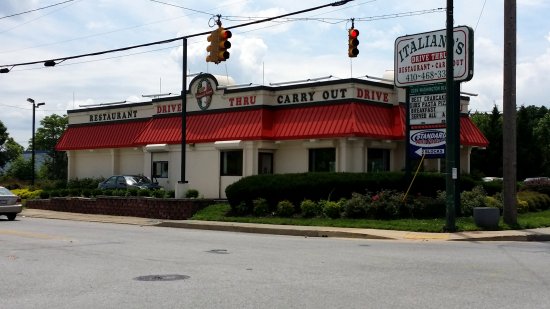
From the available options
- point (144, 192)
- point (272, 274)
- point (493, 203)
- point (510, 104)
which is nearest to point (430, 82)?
point (510, 104)

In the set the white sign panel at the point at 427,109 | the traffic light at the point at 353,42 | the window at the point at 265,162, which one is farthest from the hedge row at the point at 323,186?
the traffic light at the point at 353,42

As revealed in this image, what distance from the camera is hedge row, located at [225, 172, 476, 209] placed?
78.5 feet

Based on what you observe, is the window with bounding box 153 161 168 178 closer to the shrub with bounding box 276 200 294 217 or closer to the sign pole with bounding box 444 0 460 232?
the shrub with bounding box 276 200 294 217

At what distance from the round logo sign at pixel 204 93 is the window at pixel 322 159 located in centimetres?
686

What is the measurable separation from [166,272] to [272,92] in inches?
849

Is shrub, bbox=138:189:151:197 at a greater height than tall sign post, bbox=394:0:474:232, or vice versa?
tall sign post, bbox=394:0:474:232

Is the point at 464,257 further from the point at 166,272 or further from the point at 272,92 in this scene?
the point at 272,92

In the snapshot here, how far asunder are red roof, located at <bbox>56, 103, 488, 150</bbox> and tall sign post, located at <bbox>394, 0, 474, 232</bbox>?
417cm

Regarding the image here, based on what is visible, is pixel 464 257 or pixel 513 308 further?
pixel 464 257

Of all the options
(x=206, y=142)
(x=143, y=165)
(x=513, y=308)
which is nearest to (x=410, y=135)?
(x=206, y=142)

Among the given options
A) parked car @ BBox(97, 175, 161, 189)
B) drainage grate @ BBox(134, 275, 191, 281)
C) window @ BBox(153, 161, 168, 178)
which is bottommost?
drainage grate @ BBox(134, 275, 191, 281)

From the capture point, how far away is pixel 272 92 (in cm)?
3191

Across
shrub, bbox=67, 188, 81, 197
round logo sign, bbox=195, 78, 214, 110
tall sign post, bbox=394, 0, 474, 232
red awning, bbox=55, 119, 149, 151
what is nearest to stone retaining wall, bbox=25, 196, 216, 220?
shrub, bbox=67, 188, 81, 197

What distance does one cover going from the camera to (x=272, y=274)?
10711 millimetres
